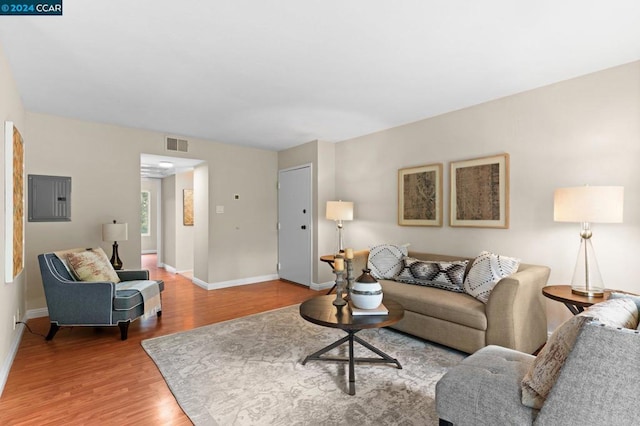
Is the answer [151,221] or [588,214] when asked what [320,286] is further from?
[151,221]

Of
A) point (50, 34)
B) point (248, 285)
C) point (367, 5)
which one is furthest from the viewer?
point (248, 285)

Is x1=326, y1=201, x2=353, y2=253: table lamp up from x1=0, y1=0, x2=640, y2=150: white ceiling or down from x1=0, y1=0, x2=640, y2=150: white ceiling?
down

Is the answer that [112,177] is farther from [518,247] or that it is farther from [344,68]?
[518,247]

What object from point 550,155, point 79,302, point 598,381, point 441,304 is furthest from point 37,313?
point 550,155

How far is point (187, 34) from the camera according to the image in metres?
2.16

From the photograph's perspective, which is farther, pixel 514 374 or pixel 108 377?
pixel 108 377

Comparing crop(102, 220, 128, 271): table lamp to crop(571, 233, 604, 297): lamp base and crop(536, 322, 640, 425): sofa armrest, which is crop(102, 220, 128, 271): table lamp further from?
crop(571, 233, 604, 297): lamp base

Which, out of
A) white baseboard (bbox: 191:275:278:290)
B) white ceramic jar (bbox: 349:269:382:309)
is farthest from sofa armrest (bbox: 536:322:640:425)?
white baseboard (bbox: 191:275:278:290)

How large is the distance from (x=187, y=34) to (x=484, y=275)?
3045 millimetres

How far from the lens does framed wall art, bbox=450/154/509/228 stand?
3.33 m

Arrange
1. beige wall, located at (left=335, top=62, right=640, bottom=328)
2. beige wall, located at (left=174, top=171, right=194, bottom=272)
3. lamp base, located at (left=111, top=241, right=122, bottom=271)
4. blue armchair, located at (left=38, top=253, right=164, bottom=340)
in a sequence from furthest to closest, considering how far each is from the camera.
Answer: beige wall, located at (left=174, top=171, right=194, bottom=272)
lamp base, located at (left=111, top=241, right=122, bottom=271)
blue armchair, located at (left=38, top=253, right=164, bottom=340)
beige wall, located at (left=335, top=62, right=640, bottom=328)

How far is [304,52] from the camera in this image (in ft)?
7.91

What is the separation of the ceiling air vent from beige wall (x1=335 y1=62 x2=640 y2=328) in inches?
129

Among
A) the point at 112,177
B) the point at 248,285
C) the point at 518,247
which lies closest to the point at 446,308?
the point at 518,247
